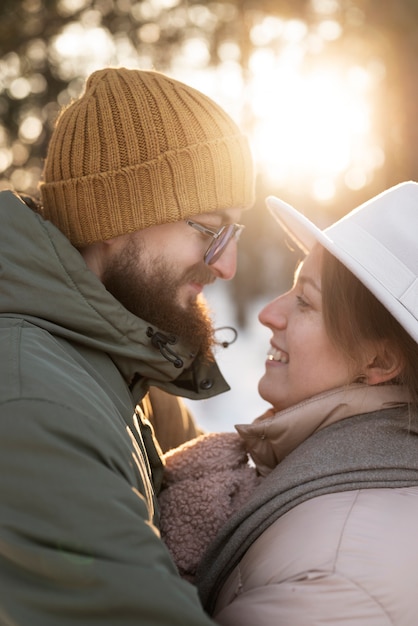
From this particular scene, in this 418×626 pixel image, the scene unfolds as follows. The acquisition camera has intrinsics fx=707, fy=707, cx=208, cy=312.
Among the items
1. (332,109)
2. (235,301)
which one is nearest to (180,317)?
(332,109)

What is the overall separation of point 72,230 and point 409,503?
4.89 ft

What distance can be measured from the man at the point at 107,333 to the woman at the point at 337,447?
286mm

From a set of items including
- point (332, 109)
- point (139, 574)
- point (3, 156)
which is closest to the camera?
point (139, 574)

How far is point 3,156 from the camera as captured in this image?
11.8m

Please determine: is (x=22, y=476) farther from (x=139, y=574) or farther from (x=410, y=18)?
(x=410, y=18)

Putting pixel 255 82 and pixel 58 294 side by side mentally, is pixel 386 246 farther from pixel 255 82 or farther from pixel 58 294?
pixel 255 82

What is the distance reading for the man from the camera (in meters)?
1.40

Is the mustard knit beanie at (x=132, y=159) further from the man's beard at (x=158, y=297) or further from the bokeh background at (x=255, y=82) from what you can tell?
the bokeh background at (x=255, y=82)

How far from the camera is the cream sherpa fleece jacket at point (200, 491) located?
204 centimetres

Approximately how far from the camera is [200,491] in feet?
6.95

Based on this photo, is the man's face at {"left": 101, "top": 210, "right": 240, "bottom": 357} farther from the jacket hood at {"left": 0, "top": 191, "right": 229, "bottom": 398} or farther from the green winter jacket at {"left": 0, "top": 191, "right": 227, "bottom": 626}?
the green winter jacket at {"left": 0, "top": 191, "right": 227, "bottom": 626}

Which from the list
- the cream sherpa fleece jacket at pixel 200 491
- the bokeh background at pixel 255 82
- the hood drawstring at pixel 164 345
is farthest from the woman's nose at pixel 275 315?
the bokeh background at pixel 255 82

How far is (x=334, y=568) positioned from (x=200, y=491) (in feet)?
1.95

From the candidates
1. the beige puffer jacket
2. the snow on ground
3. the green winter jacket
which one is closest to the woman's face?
the beige puffer jacket
